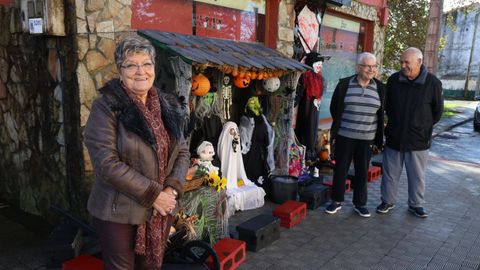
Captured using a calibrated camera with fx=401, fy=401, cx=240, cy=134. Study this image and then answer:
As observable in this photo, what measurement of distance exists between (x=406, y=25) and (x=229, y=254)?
1302 cm

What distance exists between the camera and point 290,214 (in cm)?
482

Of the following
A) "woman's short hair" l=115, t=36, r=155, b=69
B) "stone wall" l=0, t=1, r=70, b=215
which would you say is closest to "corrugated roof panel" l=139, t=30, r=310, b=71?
"stone wall" l=0, t=1, r=70, b=215

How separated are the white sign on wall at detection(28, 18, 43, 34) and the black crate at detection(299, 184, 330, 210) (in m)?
3.82

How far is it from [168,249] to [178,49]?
1993mm

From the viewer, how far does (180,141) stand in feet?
8.54

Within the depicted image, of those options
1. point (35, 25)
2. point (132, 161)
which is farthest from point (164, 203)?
point (35, 25)

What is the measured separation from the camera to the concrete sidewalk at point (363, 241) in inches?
157

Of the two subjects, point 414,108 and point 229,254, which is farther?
point 414,108

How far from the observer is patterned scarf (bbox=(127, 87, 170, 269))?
237cm

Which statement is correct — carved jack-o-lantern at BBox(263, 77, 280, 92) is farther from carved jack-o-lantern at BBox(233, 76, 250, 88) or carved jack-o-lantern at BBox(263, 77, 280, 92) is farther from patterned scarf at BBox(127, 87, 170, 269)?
patterned scarf at BBox(127, 87, 170, 269)

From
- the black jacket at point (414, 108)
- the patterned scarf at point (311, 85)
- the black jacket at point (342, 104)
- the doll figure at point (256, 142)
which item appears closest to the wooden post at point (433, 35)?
the patterned scarf at point (311, 85)

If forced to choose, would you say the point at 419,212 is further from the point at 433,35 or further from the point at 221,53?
the point at 433,35

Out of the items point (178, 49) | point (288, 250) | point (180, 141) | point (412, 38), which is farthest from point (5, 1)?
point (412, 38)

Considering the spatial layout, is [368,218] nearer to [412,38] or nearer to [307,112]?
[307,112]
